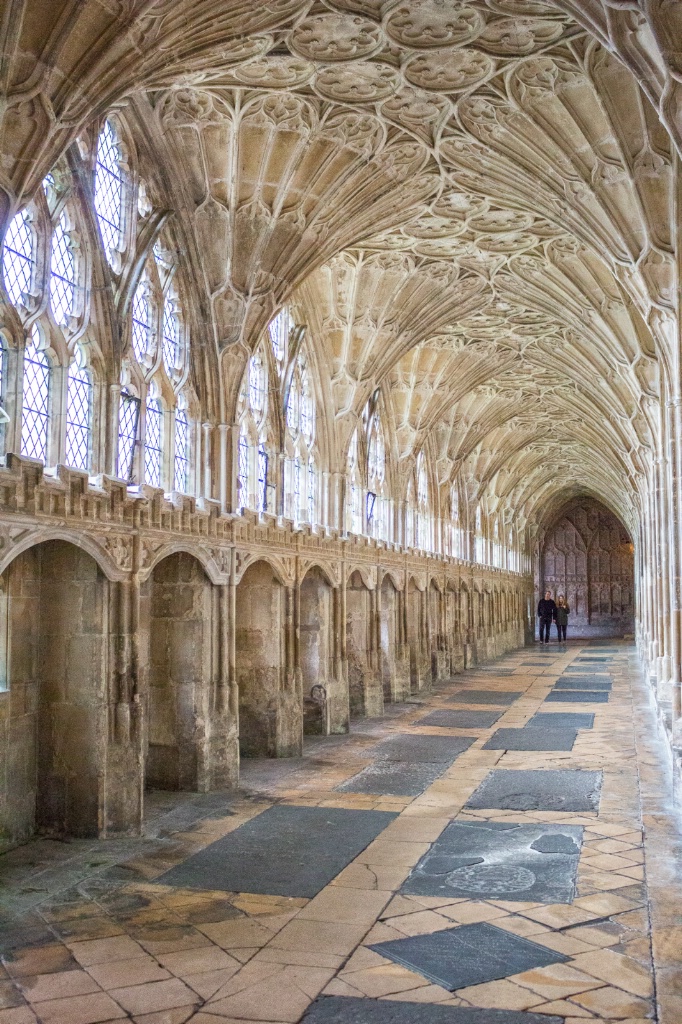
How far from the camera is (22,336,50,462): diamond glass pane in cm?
841

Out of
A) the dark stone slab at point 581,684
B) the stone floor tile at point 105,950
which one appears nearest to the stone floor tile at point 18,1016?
the stone floor tile at point 105,950

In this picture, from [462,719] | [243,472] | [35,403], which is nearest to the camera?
[35,403]

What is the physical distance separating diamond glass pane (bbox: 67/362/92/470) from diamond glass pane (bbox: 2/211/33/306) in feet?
3.14

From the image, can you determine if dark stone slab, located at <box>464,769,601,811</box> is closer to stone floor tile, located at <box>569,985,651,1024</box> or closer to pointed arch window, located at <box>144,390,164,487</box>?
stone floor tile, located at <box>569,985,651,1024</box>

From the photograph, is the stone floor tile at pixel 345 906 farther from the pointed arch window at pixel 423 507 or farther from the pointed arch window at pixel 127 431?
the pointed arch window at pixel 423 507

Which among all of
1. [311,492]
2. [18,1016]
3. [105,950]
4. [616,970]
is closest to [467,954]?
[616,970]

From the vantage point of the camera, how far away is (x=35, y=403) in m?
8.55

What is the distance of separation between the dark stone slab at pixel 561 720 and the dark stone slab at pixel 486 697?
6.25 feet

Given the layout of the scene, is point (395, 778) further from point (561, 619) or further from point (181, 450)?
point (561, 619)

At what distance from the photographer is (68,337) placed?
8.96m

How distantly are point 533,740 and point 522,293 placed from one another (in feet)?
24.9

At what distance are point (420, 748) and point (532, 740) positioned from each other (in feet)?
5.71

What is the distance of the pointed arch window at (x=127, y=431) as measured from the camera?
10062 millimetres

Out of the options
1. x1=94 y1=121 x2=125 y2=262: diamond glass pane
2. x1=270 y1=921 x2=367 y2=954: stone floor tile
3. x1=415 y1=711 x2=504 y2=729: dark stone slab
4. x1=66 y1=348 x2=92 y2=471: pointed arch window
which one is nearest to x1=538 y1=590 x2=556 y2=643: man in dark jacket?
x1=415 y1=711 x2=504 y2=729: dark stone slab
